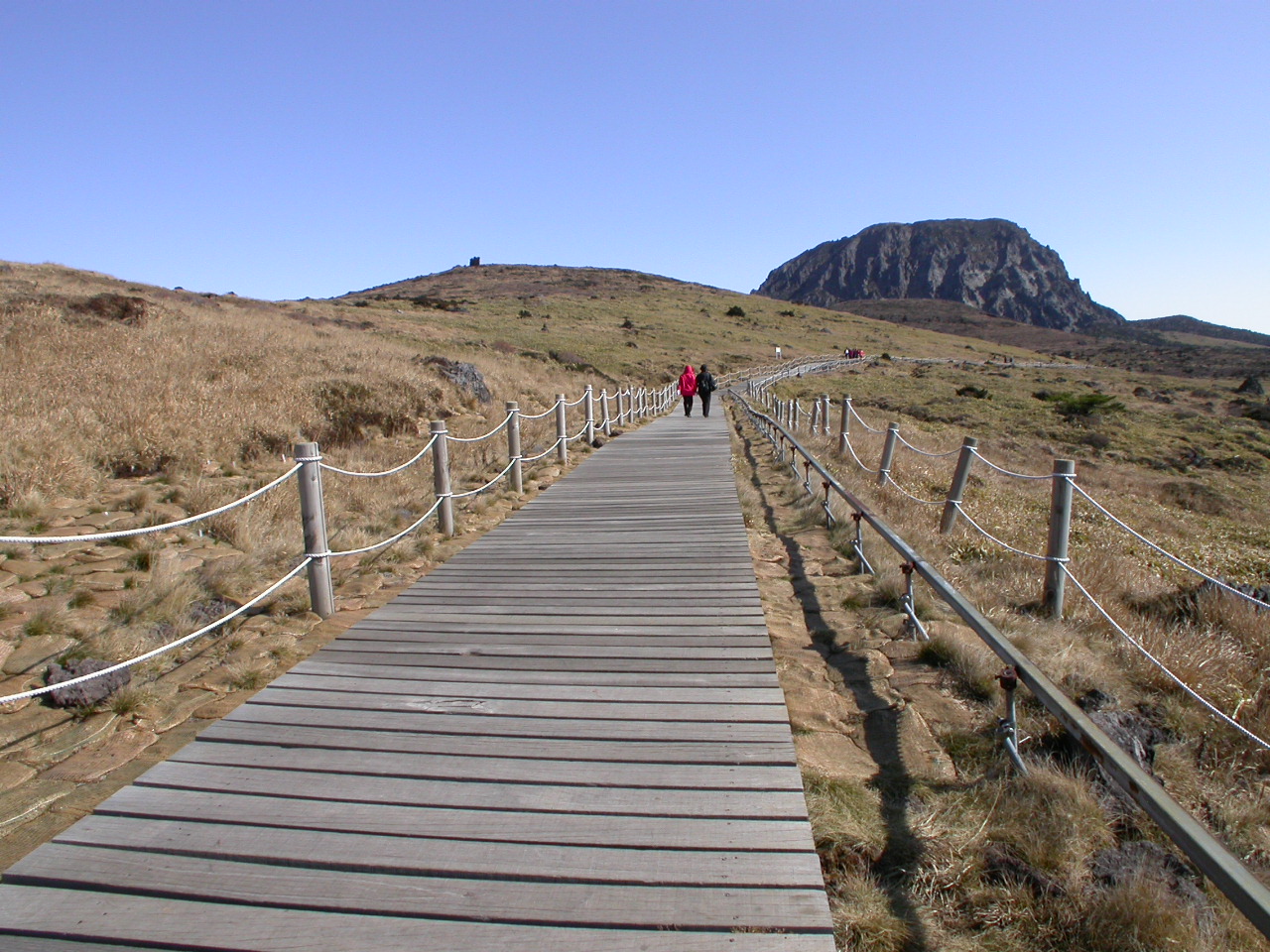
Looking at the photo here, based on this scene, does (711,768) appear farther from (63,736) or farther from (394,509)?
(394,509)

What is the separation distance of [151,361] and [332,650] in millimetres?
11123

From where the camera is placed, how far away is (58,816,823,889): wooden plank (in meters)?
2.56

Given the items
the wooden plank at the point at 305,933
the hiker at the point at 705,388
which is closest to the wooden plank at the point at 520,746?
the wooden plank at the point at 305,933

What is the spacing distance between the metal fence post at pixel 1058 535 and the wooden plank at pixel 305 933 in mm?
4135

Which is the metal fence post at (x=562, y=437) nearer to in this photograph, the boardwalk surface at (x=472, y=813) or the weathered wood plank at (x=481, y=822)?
the boardwalk surface at (x=472, y=813)

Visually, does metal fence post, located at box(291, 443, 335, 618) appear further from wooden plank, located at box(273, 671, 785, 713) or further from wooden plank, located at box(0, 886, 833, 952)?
wooden plank, located at box(0, 886, 833, 952)

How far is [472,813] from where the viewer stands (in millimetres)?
2910

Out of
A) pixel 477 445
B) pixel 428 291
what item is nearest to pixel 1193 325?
pixel 428 291

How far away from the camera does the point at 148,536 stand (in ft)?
22.0

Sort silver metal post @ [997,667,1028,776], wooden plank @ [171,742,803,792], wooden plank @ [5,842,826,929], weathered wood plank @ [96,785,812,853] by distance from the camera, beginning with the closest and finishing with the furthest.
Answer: wooden plank @ [5,842,826,929] → weathered wood plank @ [96,785,812,853] → wooden plank @ [171,742,803,792] → silver metal post @ [997,667,1028,776]

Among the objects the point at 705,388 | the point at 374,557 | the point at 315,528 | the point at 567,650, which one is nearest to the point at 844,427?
the point at 374,557

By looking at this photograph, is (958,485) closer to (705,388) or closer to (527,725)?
(527,725)

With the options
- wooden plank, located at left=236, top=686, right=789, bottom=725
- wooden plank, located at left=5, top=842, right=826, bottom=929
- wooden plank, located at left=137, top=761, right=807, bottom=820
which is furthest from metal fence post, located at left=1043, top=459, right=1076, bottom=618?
wooden plank, located at left=5, top=842, right=826, bottom=929

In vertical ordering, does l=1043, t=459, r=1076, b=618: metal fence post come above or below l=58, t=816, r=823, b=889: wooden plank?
above
